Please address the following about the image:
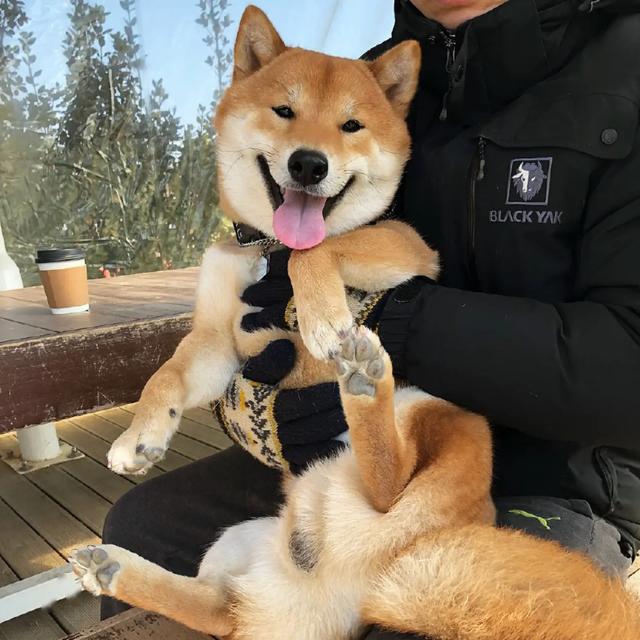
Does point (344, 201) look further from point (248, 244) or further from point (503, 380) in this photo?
point (503, 380)

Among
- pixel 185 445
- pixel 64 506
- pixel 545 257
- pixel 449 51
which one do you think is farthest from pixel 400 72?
pixel 185 445

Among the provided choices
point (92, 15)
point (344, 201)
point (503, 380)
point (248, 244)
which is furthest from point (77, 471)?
point (92, 15)

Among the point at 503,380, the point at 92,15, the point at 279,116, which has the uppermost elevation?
the point at 92,15

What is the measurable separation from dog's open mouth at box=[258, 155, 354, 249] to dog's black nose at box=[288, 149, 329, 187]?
3 centimetres

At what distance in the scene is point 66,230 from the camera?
332cm

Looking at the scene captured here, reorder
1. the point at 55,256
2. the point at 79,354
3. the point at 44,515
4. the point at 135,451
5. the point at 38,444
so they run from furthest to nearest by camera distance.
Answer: the point at 38,444, the point at 44,515, the point at 55,256, the point at 79,354, the point at 135,451

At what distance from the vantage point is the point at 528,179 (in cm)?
92

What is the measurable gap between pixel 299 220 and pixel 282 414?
34 cm

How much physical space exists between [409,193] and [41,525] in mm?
1741

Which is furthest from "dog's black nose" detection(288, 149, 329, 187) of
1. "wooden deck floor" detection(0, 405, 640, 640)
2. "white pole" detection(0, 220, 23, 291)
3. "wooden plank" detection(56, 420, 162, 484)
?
"white pole" detection(0, 220, 23, 291)

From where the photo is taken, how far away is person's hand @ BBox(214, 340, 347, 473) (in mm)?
1004

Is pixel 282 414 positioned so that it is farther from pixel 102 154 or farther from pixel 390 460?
pixel 102 154

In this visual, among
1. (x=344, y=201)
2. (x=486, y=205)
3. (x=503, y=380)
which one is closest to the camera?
(x=503, y=380)

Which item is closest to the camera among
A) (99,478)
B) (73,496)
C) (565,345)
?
(565,345)
